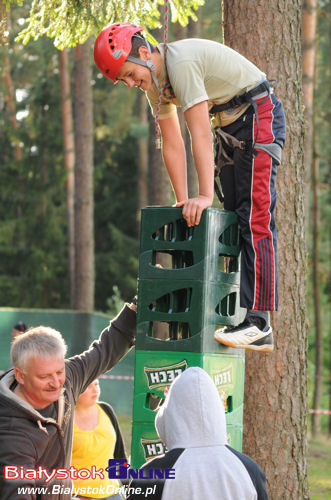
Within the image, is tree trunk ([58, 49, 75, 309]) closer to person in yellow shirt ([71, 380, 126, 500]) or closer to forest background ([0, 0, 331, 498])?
forest background ([0, 0, 331, 498])

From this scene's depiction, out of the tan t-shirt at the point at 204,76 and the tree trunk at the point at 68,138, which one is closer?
the tan t-shirt at the point at 204,76

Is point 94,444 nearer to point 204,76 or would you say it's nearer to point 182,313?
point 182,313

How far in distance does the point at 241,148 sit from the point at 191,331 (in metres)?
1.10

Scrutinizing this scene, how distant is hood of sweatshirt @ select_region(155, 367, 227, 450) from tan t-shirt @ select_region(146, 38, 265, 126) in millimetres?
1773

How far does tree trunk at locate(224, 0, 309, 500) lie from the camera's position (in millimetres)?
5215

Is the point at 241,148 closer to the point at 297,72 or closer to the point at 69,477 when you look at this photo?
the point at 297,72

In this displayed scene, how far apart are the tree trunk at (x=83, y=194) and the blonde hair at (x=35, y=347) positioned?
491 inches

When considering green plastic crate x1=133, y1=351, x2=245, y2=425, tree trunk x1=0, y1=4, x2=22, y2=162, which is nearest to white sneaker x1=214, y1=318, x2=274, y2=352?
green plastic crate x1=133, y1=351, x2=245, y2=425

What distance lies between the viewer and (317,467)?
420 inches

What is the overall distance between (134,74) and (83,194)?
12.2 metres

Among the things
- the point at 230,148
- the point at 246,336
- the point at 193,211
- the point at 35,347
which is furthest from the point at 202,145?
the point at 35,347

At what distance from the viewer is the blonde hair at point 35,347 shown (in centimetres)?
347

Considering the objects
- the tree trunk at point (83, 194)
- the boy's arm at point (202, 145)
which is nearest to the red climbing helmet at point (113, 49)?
the boy's arm at point (202, 145)

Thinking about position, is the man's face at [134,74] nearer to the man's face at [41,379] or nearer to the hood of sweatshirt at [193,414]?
the man's face at [41,379]
